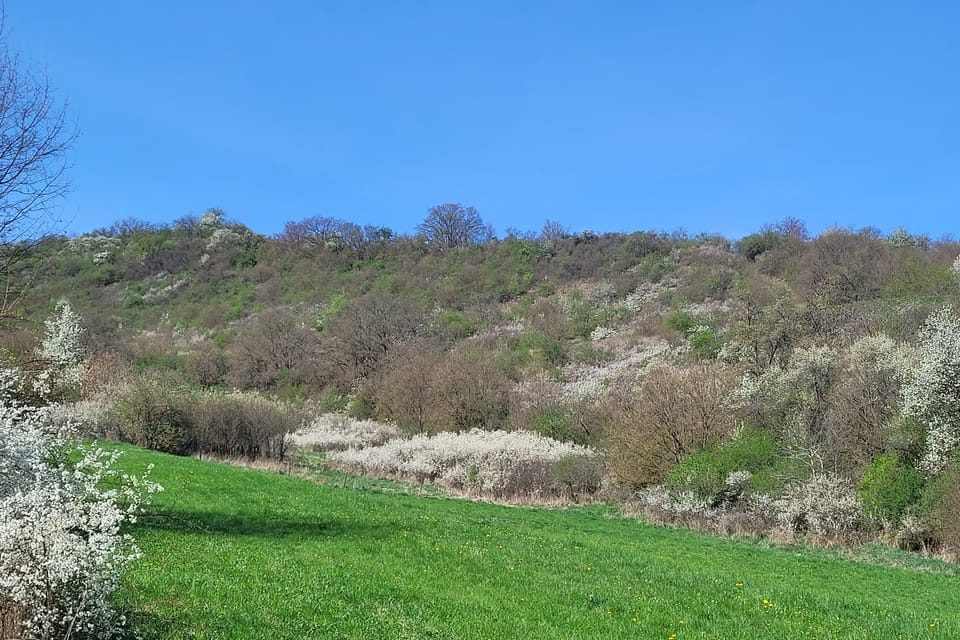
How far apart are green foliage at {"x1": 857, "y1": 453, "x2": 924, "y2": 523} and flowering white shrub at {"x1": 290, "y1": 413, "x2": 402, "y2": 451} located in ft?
98.9

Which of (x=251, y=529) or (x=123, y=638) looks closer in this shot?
(x=123, y=638)

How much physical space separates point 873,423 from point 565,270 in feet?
202

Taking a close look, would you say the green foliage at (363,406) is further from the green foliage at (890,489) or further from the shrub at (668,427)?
the green foliage at (890,489)

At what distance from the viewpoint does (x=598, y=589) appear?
36.4 feet

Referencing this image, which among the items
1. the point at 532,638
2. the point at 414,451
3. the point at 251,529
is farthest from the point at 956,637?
the point at 414,451

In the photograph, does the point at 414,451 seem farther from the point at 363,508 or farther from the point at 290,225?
the point at 290,225

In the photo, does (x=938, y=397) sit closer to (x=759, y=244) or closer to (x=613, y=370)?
(x=613, y=370)

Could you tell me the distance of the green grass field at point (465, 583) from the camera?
8297 millimetres

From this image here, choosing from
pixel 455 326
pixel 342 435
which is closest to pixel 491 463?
pixel 342 435

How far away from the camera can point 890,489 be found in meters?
23.8

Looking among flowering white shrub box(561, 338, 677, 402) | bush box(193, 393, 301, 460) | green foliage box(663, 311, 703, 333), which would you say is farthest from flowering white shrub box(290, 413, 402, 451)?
green foliage box(663, 311, 703, 333)

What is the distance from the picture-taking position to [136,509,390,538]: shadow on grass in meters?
13.2

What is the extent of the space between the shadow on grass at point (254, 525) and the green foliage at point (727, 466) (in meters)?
16.9

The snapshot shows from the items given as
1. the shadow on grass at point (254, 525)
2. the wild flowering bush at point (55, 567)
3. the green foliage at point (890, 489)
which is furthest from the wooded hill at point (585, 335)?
the wild flowering bush at point (55, 567)
